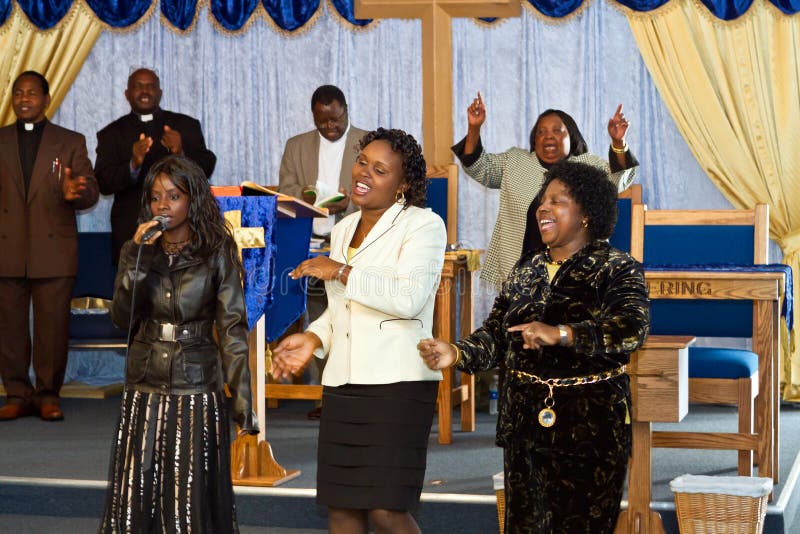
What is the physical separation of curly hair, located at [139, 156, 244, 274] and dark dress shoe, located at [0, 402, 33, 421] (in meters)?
3.39

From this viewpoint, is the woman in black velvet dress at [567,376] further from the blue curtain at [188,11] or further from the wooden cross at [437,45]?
the blue curtain at [188,11]

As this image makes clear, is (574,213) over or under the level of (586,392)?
over

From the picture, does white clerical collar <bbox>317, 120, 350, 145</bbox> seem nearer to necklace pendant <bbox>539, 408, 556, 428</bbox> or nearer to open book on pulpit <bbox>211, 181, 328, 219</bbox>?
open book on pulpit <bbox>211, 181, 328, 219</bbox>

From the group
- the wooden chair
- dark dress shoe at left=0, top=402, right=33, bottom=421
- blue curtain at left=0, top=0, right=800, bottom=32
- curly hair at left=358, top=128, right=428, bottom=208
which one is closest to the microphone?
curly hair at left=358, top=128, right=428, bottom=208

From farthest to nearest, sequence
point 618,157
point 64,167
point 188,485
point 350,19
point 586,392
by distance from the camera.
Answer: point 350,19 < point 64,167 < point 618,157 < point 188,485 < point 586,392

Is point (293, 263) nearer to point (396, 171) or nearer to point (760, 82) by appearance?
point (396, 171)

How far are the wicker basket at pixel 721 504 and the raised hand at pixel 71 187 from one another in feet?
11.9

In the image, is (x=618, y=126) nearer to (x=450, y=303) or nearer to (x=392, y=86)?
(x=450, y=303)

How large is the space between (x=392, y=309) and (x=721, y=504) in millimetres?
1812

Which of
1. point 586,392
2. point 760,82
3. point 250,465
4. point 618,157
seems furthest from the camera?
point 760,82

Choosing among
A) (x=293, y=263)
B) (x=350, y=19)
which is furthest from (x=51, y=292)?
(x=350, y=19)

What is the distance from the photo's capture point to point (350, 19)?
812cm

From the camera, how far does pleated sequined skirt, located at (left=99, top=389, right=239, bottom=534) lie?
3.71m

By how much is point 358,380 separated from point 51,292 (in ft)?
13.1
